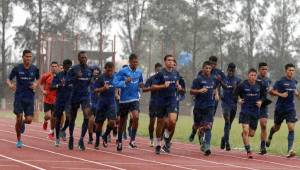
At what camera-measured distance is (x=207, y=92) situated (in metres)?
16.8

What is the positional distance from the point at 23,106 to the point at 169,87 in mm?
3095

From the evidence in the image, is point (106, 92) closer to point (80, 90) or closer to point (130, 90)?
point (130, 90)

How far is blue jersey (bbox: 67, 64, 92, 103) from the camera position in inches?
642

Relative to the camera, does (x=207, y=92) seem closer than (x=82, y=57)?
No

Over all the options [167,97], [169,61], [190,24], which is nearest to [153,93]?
[167,97]

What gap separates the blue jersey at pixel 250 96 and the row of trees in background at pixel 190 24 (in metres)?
45.3

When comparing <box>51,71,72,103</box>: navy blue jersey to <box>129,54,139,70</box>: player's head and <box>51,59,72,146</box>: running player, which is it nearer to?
<box>51,59,72,146</box>: running player

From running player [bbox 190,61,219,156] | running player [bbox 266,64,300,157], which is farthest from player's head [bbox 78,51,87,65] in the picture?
running player [bbox 266,64,300,157]

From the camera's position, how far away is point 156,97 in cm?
1672

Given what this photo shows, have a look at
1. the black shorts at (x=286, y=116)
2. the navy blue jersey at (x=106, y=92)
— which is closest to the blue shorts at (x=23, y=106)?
the navy blue jersey at (x=106, y=92)

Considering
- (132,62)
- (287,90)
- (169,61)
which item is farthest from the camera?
(287,90)

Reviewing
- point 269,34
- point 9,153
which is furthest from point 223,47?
point 9,153

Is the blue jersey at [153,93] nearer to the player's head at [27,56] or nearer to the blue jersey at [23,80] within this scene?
the blue jersey at [23,80]

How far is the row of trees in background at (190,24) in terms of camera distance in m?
63.7
